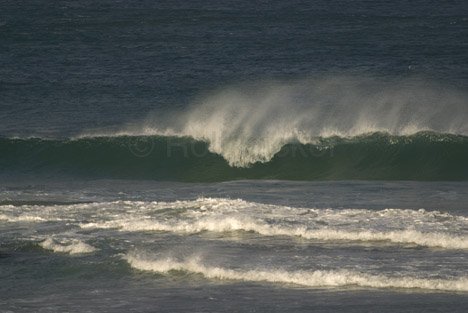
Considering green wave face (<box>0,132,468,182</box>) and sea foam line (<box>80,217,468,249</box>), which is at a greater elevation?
green wave face (<box>0,132,468,182</box>)

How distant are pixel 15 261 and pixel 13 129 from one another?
13.8m

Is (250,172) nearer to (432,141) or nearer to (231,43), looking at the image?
(432,141)

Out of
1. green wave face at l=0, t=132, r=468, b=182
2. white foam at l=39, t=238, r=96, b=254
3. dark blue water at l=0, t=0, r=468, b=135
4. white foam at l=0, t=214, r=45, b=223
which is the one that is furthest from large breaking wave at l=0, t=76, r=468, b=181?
white foam at l=39, t=238, r=96, b=254

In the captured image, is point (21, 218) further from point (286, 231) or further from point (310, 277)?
point (310, 277)

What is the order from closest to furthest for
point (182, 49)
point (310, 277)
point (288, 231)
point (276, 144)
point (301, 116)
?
point (310, 277), point (288, 231), point (276, 144), point (301, 116), point (182, 49)

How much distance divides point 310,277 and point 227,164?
1093cm

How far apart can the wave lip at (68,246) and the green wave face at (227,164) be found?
7.89 meters

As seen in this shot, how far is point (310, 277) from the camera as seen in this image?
1490 cm

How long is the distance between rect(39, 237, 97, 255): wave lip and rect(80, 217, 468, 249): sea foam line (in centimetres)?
113

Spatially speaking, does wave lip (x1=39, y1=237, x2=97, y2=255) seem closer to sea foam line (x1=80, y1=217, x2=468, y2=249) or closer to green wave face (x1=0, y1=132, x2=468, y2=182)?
sea foam line (x1=80, y1=217, x2=468, y2=249)

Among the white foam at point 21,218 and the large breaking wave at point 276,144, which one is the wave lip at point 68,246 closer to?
the white foam at point 21,218

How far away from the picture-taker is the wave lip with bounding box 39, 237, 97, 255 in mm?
16828

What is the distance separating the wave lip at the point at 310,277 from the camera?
1441cm

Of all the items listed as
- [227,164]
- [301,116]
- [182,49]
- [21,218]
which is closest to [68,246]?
[21,218]
